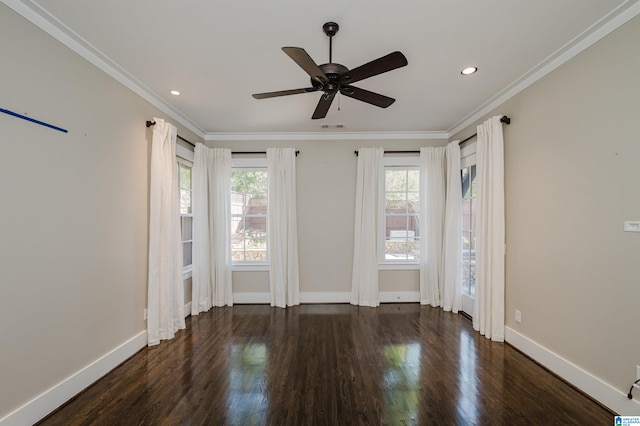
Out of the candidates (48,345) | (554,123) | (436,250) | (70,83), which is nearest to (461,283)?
(436,250)

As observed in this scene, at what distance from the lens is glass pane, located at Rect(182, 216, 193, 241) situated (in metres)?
3.98

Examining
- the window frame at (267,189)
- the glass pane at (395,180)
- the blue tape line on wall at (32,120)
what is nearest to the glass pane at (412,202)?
the glass pane at (395,180)

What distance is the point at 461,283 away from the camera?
4.05m

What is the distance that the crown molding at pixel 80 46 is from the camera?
1788 mm

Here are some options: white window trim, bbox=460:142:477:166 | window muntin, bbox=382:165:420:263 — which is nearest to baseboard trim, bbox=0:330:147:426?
window muntin, bbox=382:165:420:263

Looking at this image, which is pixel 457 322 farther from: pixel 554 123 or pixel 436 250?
pixel 554 123

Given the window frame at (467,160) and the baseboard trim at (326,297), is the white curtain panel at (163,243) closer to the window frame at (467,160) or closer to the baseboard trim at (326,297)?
the baseboard trim at (326,297)

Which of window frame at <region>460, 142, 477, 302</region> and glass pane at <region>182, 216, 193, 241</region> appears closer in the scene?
window frame at <region>460, 142, 477, 302</region>

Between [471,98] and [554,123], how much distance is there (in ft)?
3.32

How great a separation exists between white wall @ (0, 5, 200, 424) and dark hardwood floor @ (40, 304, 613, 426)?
43cm

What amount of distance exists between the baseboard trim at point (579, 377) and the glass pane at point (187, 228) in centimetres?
438

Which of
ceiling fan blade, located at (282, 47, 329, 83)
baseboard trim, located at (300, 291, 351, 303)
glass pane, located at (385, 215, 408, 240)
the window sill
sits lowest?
baseboard trim, located at (300, 291, 351, 303)

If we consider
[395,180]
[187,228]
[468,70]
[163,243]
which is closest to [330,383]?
[163,243]

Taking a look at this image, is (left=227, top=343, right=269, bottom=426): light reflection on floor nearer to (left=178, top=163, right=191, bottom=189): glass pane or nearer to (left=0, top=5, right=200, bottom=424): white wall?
(left=0, top=5, right=200, bottom=424): white wall
